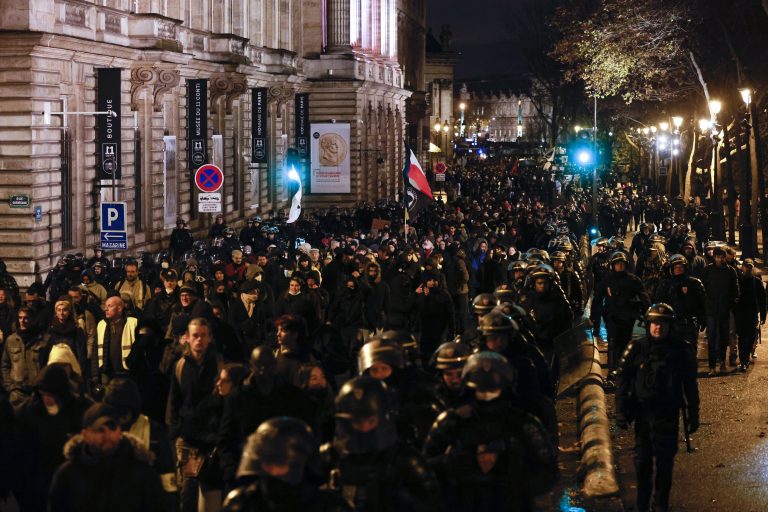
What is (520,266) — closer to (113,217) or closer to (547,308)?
(547,308)

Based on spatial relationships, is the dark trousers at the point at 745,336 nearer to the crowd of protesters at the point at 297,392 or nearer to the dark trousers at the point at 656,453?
the crowd of protesters at the point at 297,392

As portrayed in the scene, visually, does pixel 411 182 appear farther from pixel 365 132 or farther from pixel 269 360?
pixel 365 132

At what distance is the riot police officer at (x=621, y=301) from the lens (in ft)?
58.7

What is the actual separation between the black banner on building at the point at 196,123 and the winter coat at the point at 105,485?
3160 centimetres

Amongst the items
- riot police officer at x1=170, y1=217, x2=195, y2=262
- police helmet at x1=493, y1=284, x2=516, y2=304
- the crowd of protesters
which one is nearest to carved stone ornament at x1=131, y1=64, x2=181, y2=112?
riot police officer at x1=170, y1=217, x2=195, y2=262

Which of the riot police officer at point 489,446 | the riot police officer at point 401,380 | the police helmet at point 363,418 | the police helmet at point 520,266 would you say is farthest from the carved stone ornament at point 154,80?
the police helmet at point 363,418

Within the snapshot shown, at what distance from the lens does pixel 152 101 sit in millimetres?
35531

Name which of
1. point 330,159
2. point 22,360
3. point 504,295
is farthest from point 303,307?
point 330,159

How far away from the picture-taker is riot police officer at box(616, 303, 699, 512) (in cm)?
1134

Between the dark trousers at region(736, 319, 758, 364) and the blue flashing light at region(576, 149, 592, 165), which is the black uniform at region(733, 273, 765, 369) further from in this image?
the blue flashing light at region(576, 149, 592, 165)

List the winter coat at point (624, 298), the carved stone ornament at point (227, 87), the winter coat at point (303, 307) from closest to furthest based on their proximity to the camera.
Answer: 1. the winter coat at point (303, 307)
2. the winter coat at point (624, 298)
3. the carved stone ornament at point (227, 87)

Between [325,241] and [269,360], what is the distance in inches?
879

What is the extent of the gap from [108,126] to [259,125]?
15119 millimetres

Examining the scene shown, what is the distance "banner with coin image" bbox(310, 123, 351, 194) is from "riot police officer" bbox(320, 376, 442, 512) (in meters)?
45.9
